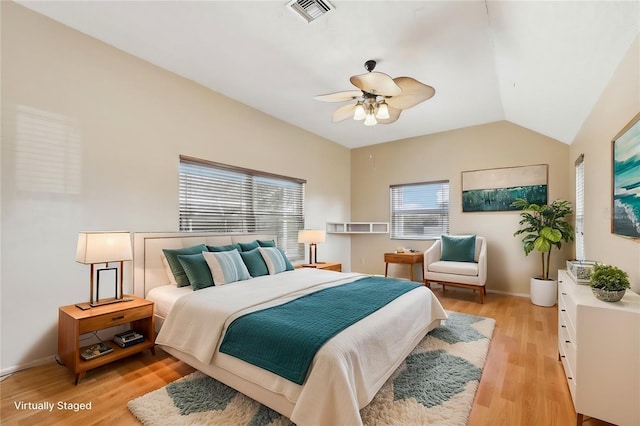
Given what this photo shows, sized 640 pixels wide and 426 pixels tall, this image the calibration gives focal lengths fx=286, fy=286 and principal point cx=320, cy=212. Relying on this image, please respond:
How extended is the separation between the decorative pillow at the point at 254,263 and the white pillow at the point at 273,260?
53 mm

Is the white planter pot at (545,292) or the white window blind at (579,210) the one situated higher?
the white window blind at (579,210)

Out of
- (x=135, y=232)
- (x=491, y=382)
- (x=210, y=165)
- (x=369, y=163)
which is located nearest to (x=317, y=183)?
(x=369, y=163)

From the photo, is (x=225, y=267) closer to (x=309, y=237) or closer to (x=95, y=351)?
(x=95, y=351)

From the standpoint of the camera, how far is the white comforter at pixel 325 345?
1.43 meters

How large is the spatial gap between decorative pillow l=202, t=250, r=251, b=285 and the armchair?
2.99 meters

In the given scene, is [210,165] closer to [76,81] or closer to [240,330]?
[76,81]

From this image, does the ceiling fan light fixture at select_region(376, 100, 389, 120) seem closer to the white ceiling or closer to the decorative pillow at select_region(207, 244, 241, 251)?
the white ceiling

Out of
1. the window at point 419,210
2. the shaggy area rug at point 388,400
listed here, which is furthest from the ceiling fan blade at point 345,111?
the window at point 419,210

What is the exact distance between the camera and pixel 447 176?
5.18 m

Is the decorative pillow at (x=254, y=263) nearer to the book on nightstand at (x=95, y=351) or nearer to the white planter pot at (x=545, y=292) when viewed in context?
the book on nightstand at (x=95, y=351)

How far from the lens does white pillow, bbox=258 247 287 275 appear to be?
134 inches

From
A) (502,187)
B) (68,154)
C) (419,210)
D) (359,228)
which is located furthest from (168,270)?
(502,187)

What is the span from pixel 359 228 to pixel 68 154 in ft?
15.8

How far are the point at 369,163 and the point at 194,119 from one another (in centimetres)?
373
